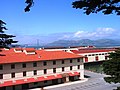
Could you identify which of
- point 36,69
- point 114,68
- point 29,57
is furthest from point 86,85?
point 114,68

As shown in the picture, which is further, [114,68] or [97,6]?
[114,68]

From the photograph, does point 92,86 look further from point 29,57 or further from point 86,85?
point 29,57

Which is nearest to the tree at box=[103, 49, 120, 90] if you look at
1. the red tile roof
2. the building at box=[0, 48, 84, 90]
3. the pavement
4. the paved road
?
the paved road

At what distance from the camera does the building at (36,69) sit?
5234cm

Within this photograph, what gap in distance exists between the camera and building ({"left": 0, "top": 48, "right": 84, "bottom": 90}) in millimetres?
52344

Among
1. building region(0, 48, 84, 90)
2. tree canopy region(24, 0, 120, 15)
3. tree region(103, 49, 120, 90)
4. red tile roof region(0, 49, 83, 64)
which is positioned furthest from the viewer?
red tile roof region(0, 49, 83, 64)

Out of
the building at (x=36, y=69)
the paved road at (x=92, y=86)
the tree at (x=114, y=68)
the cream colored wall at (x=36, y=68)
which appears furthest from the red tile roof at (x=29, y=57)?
the tree at (x=114, y=68)

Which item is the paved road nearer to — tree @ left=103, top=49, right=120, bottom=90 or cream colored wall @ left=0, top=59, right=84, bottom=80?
cream colored wall @ left=0, top=59, right=84, bottom=80

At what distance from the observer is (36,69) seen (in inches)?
2229

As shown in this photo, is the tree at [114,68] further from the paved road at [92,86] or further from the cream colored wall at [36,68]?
the cream colored wall at [36,68]

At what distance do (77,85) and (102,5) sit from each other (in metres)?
51.8

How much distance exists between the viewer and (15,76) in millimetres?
53281

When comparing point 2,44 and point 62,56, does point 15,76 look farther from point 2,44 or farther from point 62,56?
point 2,44

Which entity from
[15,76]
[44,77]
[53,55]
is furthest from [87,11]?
[53,55]
